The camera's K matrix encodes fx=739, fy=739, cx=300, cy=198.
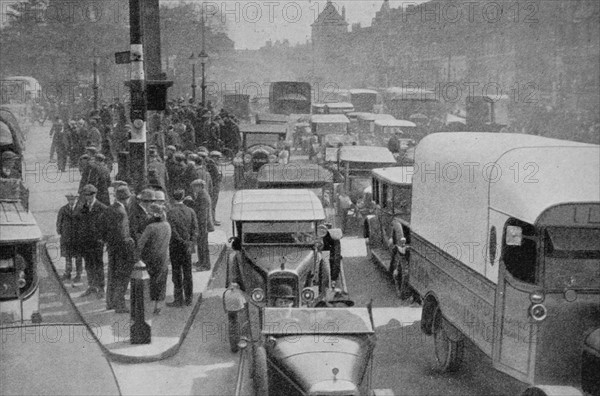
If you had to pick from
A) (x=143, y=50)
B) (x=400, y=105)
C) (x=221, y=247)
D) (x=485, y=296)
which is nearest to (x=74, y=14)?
(x=400, y=105)

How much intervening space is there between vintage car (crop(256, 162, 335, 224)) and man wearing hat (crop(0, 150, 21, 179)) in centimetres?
452

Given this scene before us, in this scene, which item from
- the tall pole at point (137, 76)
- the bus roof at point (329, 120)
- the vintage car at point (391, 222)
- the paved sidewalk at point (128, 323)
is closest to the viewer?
the paved sidewalk at point (128, 323)

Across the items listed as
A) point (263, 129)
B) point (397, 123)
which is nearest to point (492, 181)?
point (263, 129)

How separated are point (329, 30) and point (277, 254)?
7731 centimetres

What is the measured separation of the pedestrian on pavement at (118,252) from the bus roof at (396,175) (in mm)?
4799

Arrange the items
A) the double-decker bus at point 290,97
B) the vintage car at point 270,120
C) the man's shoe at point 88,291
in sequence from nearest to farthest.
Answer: the man's shoe at point 88,291, the vintage car at point 270,120, the double-decker bus at point 290,97

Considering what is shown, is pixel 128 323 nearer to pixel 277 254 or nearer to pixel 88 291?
pixel 88 291

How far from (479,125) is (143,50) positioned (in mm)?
24784

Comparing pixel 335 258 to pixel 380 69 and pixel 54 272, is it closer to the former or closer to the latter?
pixel 54 272

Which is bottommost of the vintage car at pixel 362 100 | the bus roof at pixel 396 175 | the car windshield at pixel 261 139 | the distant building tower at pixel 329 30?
the bus roof at pixel 396 175

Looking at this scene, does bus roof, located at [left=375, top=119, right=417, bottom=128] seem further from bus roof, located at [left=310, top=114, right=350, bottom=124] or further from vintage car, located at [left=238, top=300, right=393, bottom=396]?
vintage car, located at [left=238, top=300, right=393, bottom=396]

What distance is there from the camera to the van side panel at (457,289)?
7.21 metres

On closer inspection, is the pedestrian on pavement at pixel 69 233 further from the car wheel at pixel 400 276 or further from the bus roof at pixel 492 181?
the bus roof at pixel 492 181

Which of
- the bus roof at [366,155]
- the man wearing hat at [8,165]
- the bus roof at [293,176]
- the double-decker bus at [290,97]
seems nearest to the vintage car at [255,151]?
the bus roof at [366,155]
